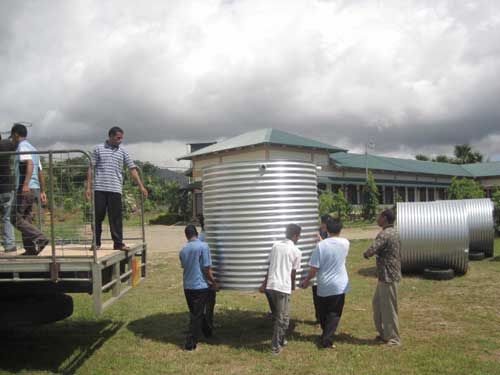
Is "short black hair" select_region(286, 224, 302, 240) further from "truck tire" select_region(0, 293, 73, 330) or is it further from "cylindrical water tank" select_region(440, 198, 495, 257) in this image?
"cylindrical water tank" select_region(440, 198, 495, 257)

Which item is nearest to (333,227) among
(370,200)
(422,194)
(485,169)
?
(370,200)

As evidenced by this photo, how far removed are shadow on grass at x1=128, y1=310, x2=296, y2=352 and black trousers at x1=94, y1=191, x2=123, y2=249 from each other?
5.41 ft

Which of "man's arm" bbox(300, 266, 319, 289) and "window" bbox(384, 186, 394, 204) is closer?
"man's arm" bbox(300, 266, 319, 289)

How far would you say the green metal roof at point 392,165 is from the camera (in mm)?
38812

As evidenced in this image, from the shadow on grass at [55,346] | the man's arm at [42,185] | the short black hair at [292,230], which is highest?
the man's arm at [42,185]

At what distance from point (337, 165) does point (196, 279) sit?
31.0 m

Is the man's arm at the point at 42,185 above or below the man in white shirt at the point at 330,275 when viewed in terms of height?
above

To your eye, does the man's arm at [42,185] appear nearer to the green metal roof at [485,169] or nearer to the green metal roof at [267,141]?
the green metal roof at [267,141]

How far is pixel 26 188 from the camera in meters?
5.59

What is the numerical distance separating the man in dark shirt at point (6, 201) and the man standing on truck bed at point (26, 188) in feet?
0.29

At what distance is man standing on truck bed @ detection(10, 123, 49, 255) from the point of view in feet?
18.4

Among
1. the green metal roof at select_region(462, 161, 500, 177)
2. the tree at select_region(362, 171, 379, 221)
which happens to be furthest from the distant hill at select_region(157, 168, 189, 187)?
the green metal roof at select_region(462, 161, 500, 177)

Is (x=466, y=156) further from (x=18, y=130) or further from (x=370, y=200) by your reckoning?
(x=18, y=130)

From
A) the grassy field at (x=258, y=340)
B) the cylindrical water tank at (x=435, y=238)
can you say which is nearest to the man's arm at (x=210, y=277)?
the grassy field at (x=258, y=340)
